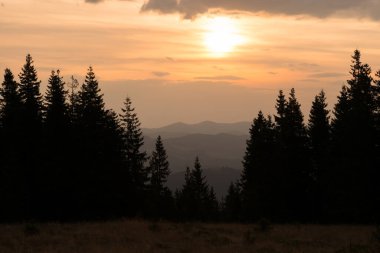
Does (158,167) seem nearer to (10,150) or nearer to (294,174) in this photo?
(294,174)

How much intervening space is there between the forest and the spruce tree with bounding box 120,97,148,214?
466mm

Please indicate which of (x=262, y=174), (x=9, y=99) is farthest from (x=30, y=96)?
(x=262, y=174)

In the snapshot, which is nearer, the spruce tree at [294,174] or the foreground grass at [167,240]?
the foreground grass at [167,240]

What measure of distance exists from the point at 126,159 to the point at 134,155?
2940 millimetres

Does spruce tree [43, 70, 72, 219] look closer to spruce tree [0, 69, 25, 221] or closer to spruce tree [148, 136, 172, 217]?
spruce tree [0, 69, 25, 221]

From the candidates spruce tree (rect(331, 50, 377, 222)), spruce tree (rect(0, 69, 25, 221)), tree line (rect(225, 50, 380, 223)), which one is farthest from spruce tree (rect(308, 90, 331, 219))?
spruce tree (rect(0, 69, 25, 221))

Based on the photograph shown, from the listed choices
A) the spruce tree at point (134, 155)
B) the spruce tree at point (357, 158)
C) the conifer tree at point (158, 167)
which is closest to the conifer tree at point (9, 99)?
the spruce tree at point (134, 155)

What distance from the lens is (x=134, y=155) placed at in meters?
54.6

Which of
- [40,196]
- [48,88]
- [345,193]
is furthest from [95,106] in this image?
[345,193]

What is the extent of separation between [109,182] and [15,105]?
35.5ft

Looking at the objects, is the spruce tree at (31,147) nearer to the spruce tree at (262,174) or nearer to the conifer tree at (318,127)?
the spruce tree at (262,174)

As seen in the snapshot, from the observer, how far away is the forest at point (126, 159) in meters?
37.8

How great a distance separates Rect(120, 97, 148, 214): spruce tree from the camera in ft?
169

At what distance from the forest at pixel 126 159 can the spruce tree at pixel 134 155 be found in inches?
18.3
